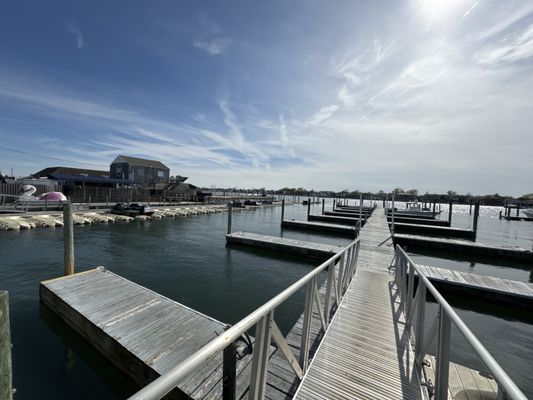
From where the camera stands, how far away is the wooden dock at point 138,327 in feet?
13.0

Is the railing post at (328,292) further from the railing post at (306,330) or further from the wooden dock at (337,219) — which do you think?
the wooden dock at (337,219)

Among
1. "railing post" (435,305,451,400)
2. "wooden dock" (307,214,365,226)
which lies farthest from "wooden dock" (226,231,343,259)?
"wooden dock" (307,214,365,226)

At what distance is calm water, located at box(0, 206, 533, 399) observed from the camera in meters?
4.93

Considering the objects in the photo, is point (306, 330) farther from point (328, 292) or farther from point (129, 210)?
point (129, 210)

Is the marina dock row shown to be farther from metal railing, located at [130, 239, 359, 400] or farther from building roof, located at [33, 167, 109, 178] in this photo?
building roof, located at [33, 167, 109, 178]

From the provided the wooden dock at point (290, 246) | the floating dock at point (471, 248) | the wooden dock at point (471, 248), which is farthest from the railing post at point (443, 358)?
the floating dock at point (471, 248)

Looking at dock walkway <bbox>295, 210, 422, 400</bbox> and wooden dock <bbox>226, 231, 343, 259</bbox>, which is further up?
dock walkway <bbox>295, 210, 422, 400</bbox>

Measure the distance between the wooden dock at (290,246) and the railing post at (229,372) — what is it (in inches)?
465

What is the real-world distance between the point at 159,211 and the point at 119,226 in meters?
7.71

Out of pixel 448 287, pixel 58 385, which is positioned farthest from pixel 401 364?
pixel 448 287

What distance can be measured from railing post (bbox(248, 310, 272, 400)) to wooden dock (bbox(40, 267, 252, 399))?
5.71 feet

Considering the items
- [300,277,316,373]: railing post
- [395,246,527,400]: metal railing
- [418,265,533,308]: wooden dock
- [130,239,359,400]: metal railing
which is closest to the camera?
[130,239,359,400]: metal railing

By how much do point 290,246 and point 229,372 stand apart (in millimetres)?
12688

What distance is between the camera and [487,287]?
8.69 metres
